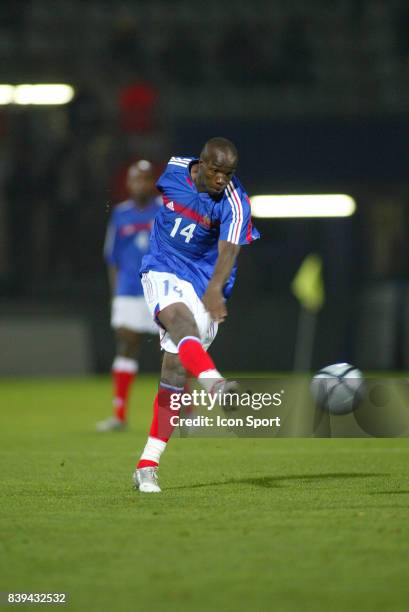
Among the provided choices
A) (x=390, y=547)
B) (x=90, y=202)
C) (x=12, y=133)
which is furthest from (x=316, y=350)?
(x=390, y=547)

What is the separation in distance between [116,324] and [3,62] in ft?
36.3

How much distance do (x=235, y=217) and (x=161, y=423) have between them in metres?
1.16

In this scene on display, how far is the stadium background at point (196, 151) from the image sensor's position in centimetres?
1806

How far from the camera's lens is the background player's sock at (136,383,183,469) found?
6.00m

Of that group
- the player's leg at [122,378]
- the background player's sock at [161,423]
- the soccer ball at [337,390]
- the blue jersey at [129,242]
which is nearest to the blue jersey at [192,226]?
the background player's sock at [161,423]

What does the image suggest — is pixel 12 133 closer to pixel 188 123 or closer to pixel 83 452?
pixel 188 123

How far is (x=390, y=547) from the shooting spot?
4.28m

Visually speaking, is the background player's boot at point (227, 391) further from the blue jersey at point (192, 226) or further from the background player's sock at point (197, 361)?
the blue jersey at point (192, 226)

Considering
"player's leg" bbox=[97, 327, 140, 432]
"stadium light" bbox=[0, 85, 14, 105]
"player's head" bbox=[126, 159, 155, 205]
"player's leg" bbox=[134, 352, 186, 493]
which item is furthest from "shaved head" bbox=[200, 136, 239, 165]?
"stadium light" bbox=[0, 85, 14, 105]

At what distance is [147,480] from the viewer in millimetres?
5988

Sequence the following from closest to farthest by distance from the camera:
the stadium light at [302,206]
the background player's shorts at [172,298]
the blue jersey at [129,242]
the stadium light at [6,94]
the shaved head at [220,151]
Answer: the shaved head at [220,151]
the background player's shorts at [172,298]
the blue jersey at [129,242]
the stadium light at [302,206]
the stadium light at [6,94]

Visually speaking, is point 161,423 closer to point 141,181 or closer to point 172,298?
point 172,298

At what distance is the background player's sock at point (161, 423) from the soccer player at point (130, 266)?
13.8 feet

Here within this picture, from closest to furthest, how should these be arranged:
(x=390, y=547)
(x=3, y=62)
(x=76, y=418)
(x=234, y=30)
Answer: (x=390, y=547) < (x=76, y=418) < (x=3, y=62) < (x=234, y=30)
